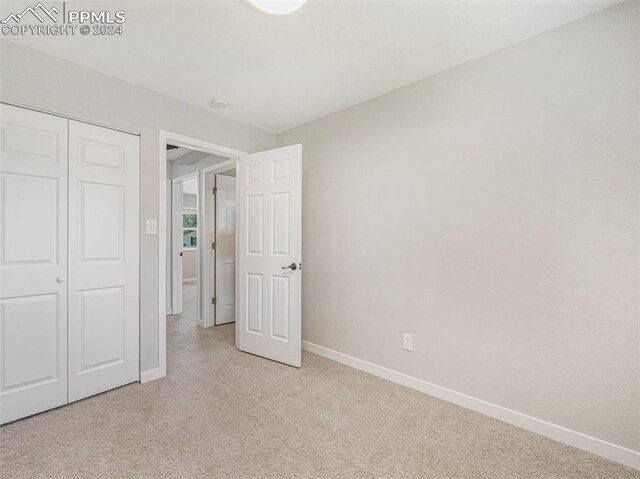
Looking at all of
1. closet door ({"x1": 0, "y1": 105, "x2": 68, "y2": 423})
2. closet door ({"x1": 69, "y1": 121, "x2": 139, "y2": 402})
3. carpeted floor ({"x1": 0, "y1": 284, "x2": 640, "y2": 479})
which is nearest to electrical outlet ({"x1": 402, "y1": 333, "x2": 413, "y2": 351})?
carpeted floor ({"x1": 0, "y1": 284, "x2": 640, "y2": 479})

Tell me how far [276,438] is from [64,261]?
1894mm

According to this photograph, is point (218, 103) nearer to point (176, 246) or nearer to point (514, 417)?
point (176, 246)

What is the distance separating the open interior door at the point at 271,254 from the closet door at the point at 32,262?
1.48 metres

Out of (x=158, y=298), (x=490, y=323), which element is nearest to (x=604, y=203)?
(x=490, y=323)

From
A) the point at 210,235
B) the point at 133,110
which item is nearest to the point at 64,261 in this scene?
the point at 133,110

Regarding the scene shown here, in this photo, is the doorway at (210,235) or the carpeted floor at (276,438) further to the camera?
the doorway at (210,235)

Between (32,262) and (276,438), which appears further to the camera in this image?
(32,262)

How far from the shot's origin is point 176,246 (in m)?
4.75

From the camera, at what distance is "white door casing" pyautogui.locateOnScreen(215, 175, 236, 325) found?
13.9 feet

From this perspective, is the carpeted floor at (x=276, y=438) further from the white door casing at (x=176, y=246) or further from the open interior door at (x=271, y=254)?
the white door casing at (x=176, y=246)

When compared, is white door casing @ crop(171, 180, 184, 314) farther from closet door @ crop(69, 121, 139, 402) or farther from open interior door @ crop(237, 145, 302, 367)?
closet door @ crop(69, 121, 139, 402)

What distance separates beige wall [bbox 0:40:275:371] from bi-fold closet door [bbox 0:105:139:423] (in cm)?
7

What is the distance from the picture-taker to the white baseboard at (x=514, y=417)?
5.31 feet

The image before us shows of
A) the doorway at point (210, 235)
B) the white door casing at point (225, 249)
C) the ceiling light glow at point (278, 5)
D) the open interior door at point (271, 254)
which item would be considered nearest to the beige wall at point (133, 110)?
the open interior door at point (271, 254)
